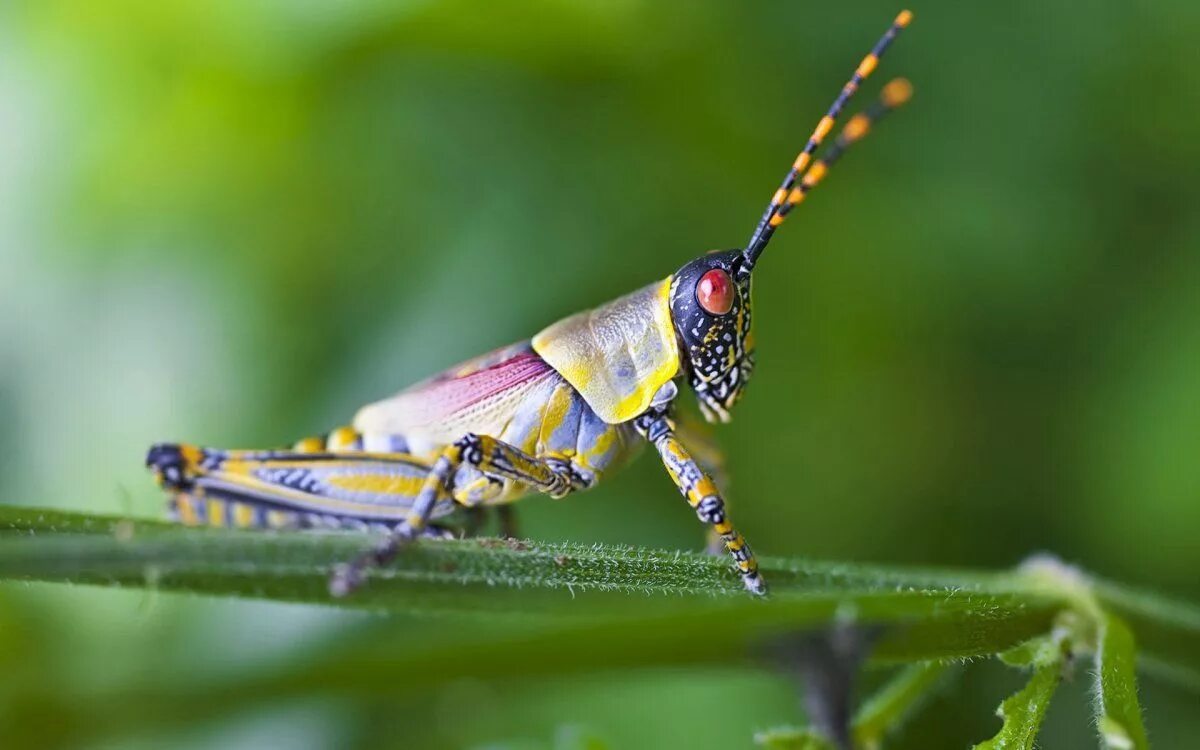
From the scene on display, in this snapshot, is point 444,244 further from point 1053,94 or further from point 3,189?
point 1053,94

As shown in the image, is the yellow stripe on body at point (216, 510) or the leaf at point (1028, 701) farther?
the yellow stripe on body at point (216, 510)

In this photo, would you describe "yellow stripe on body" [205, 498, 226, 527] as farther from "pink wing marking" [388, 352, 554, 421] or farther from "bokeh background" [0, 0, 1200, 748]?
"bokeh background" [0, 0, 1200, 748]

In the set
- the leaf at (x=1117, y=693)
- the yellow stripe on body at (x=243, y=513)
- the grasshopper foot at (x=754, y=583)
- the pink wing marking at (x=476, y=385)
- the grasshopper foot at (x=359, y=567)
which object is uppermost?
the pink wing marking at (x=476, y=385)

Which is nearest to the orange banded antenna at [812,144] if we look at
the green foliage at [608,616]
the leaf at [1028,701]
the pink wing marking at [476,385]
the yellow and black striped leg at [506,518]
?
the pink wing marking at [476,385]

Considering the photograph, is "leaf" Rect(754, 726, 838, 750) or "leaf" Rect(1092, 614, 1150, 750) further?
"leaf" Rect(754, 726, 838, 750)

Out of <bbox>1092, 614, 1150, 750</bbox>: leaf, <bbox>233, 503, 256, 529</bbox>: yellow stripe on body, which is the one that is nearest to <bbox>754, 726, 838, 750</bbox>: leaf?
<bbox>1092, 614, 1150, 750</bbox>: leaf

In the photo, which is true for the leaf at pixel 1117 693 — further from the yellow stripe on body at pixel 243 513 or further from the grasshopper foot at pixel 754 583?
the yellow stripe on body at pixel 243 513

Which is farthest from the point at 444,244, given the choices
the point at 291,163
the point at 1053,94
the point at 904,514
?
the point at 1053,94
